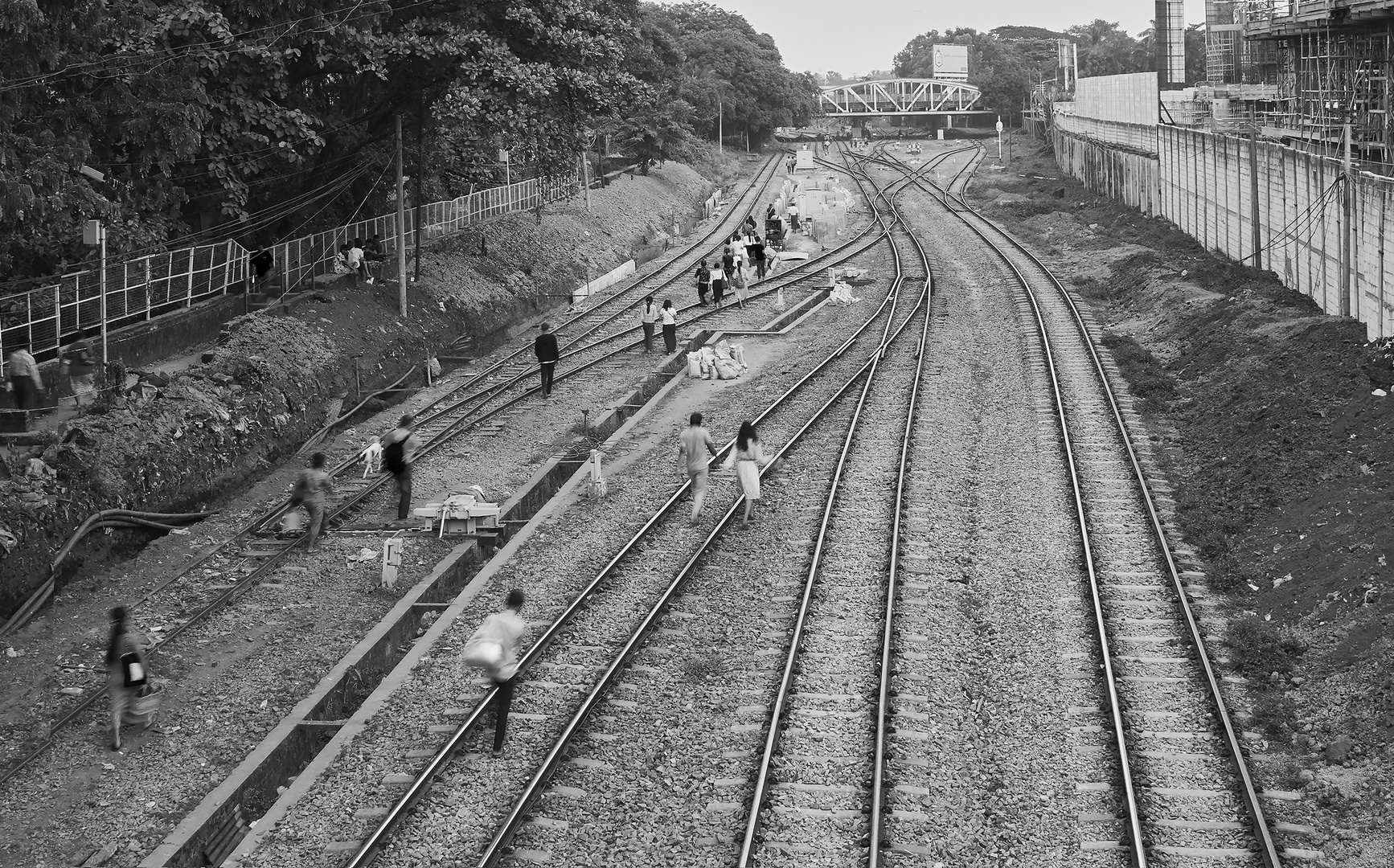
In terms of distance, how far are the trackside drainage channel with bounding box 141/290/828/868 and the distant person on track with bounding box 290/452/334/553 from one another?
209 centimetres

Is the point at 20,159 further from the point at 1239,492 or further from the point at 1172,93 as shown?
the point at 1172,93

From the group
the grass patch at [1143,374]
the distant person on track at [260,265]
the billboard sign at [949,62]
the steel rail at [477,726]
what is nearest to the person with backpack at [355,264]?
the distant person on track at [260,265]

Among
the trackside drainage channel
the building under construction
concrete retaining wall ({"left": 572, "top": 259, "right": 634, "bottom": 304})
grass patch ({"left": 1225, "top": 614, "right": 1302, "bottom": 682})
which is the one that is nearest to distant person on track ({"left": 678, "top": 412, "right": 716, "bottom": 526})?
the trackside drainage channel

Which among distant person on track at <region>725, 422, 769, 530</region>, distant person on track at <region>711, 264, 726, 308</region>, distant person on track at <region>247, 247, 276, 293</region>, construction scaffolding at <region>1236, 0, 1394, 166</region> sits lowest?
distant person on track at <region>725, 422, 769, 530</region>

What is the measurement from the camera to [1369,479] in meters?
17.2

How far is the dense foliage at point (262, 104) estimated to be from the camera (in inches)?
851

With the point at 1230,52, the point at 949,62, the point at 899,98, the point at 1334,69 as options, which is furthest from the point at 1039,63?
the point at 1334,69

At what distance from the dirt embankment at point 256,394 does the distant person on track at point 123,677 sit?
450 cm

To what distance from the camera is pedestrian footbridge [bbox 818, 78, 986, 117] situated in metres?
157

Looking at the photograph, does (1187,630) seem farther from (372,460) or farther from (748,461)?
(372,460)

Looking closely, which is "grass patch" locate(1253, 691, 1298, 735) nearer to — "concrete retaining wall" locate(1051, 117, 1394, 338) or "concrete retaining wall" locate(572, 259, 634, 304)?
"concrete retaining wall" locate(1051, 117, 1394, 338)

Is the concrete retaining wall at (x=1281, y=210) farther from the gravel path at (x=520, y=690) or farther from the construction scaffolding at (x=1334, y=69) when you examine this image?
the gravel path at (x=520, y=690)

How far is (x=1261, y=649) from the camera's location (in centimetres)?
1379

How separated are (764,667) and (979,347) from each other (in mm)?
16533
